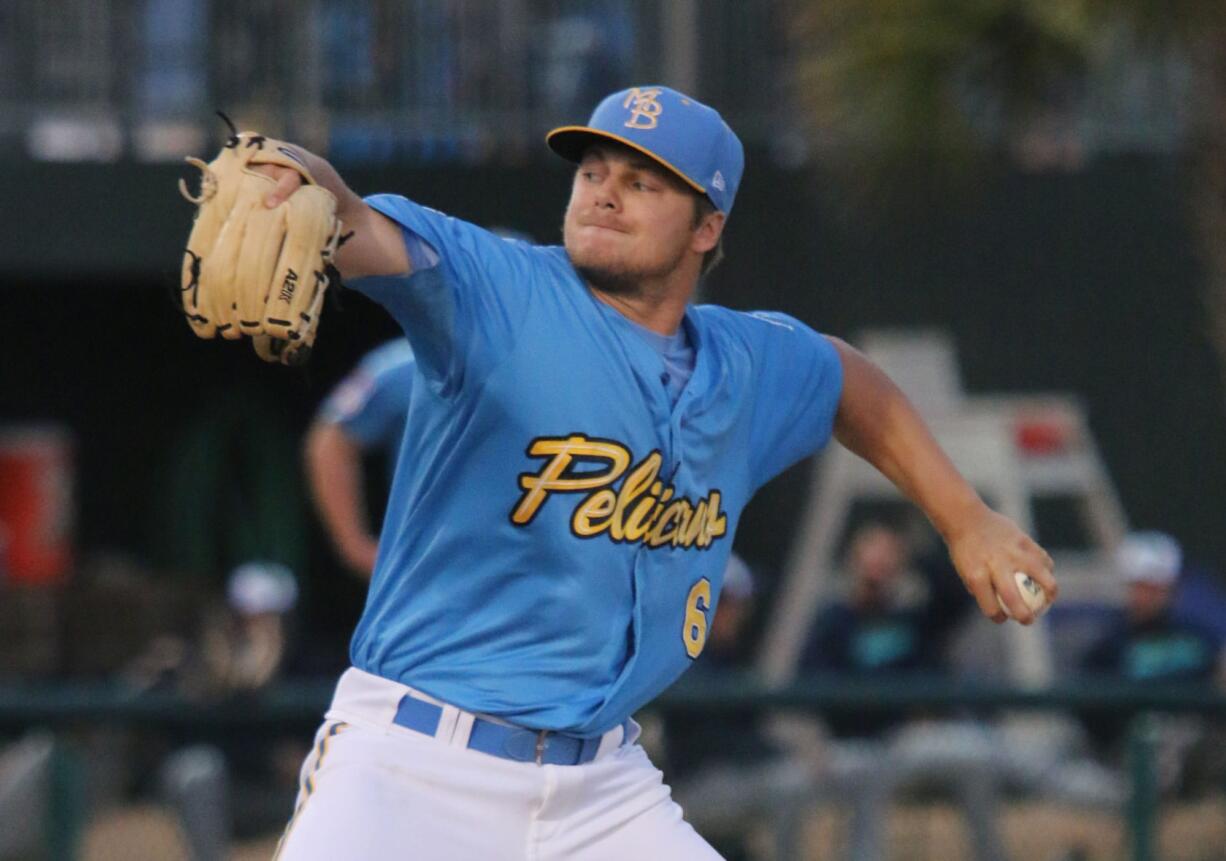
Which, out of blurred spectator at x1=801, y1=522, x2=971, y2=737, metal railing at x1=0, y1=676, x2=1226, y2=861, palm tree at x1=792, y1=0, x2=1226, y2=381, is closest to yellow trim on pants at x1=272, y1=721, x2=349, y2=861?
metal railing at x1=0, y1=676, x2=1226, y2=861

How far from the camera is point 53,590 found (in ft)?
39.2

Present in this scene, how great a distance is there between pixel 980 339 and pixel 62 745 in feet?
19.5

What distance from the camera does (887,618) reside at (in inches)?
359

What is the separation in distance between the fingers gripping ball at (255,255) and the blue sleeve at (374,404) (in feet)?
9.60

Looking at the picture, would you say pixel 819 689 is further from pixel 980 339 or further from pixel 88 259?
pixel 88 259

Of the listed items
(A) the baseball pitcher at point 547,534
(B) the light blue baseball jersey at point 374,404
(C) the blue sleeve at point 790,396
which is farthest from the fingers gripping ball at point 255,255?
(B) the light blue baseball jersey at point 374,404

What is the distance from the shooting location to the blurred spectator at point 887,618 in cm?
901

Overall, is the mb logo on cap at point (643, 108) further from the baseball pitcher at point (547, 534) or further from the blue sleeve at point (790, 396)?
the blue sleeve at point (790, 396)

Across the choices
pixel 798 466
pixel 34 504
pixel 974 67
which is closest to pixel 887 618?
pixel 974 67

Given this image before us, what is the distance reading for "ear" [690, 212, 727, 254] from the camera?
4.24m

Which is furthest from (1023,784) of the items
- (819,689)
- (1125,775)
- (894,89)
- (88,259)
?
(88,259)

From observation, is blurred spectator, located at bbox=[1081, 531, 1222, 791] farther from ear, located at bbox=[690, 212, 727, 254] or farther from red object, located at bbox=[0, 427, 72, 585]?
red object, located at bbox=[0, 427, 72, 585]

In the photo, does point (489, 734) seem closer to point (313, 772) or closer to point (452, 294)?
point (313, 772)

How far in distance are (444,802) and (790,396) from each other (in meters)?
1.15
